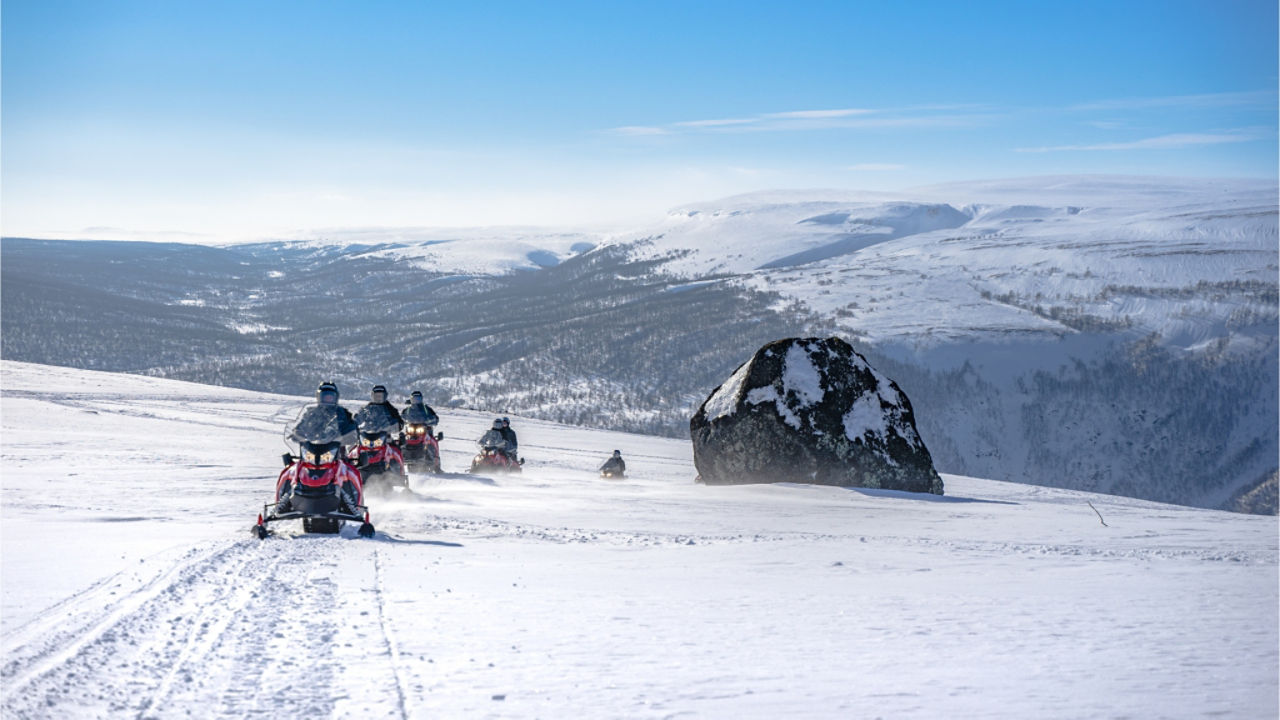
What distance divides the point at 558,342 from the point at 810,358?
473 feet

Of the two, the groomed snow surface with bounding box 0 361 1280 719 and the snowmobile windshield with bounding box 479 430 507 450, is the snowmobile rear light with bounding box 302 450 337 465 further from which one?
the snowmobile windshield with bounding box 479 430 507 450

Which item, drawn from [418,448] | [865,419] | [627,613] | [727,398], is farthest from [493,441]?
[627,613]

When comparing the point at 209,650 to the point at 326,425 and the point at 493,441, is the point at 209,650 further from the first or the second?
the point at 493,441

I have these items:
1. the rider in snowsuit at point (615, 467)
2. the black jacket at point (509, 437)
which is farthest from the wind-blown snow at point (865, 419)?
the black jacket at point (509, 437)

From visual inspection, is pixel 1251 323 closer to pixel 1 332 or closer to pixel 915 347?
pixel 915 347

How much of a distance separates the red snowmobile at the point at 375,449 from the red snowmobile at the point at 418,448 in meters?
4.69

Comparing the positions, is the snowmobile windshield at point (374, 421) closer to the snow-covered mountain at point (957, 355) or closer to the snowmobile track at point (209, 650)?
the snowmobile track at point (209, 650)

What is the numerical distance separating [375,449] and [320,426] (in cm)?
502

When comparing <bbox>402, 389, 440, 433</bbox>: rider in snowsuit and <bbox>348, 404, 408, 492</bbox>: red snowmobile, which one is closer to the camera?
<bbox>348, 404, 408, 492</bbox>: red snowmobile

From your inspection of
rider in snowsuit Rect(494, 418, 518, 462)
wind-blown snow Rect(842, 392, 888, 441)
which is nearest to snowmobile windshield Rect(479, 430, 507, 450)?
rider in snowsuit Rect(494, 418, 518, 462)

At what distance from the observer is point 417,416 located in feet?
68.9

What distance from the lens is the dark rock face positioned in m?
19.3

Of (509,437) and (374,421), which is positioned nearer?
(374,421)

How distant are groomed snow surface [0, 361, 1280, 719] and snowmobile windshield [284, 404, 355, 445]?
1.18 m
